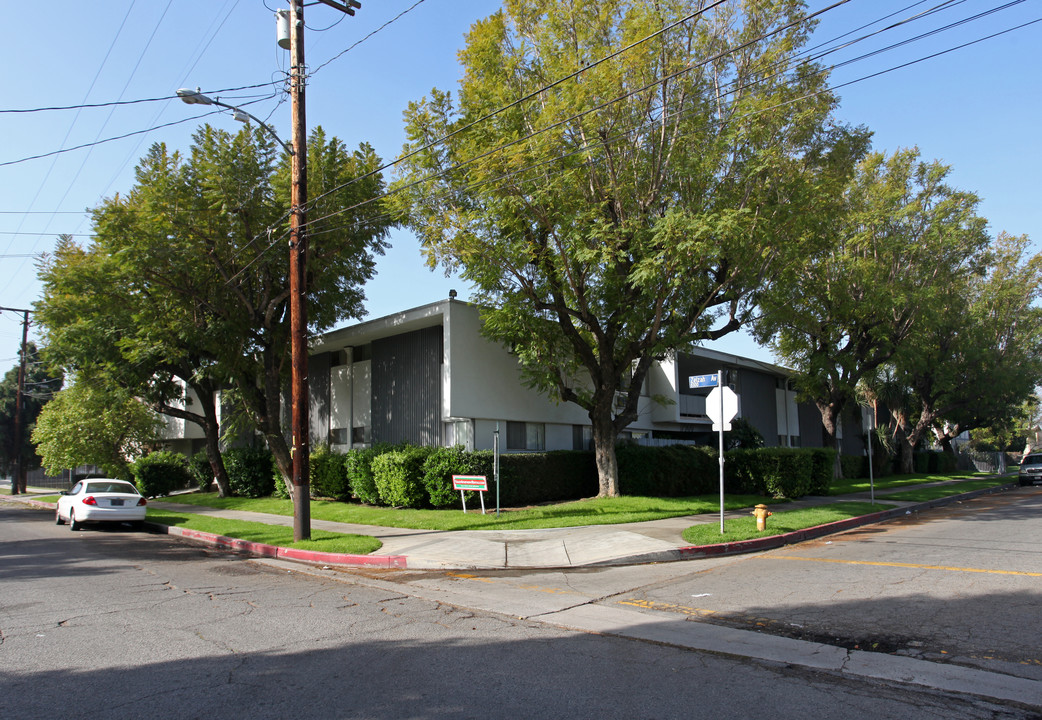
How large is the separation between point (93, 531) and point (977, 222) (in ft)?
119

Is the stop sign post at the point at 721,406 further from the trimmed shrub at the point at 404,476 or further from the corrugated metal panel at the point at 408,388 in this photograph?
the corrugated metal panel at the point at 408,388

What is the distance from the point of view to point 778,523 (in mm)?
15672

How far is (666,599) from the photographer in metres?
8.83

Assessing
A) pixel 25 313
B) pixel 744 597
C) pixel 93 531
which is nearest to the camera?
pixel 744 597

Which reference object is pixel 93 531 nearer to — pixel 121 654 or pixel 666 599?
pixel 121 654

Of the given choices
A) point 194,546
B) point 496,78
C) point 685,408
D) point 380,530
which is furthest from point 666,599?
point 685,408

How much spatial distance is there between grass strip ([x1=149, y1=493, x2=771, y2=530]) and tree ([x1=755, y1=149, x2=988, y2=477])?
1082 cm

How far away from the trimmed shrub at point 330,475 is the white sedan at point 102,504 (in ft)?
19.3

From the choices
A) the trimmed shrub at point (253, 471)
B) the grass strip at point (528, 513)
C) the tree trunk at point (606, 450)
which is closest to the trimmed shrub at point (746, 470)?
the grass strip at point (528, 513)

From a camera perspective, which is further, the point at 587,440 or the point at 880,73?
the point at 587,440

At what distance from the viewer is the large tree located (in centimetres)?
2019

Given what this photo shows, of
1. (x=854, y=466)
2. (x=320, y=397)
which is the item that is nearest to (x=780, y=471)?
(x=320, y=397)

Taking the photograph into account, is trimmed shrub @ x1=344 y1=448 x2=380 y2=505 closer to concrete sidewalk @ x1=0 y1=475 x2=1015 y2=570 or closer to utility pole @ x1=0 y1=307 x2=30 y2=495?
concrete sidewalk @ x1=0 y1=475 x2=1015 y2=570

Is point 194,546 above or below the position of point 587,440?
below
